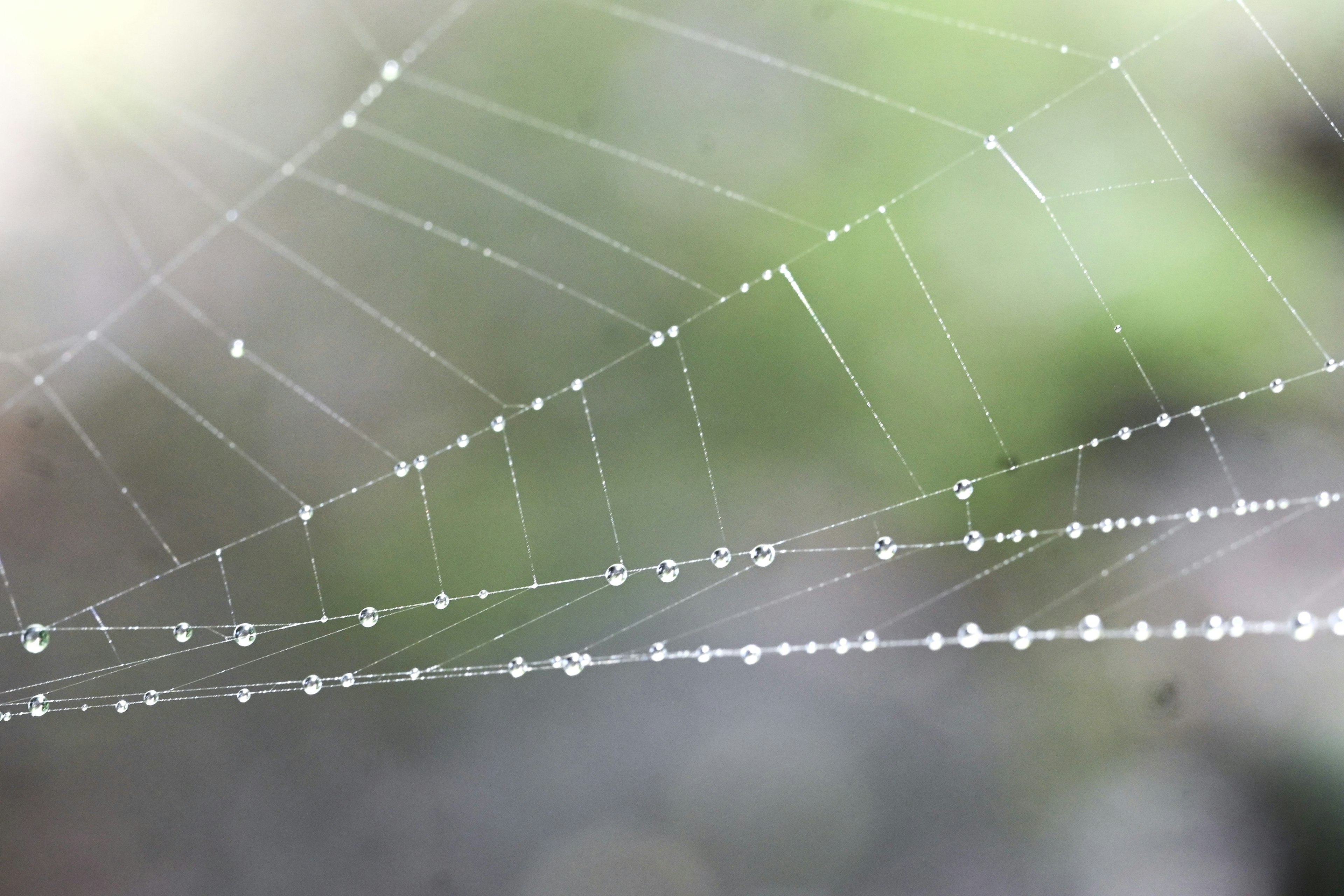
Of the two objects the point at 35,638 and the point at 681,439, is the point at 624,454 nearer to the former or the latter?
the point at 681,439

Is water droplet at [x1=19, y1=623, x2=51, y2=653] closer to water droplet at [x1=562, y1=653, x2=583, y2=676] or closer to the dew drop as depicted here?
water droplet at [x1=562, y1=653, x2=583, y2=676]

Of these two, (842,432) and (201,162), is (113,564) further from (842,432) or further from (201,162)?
(842,432)

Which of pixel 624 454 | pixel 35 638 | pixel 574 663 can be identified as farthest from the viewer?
pixel 624 454

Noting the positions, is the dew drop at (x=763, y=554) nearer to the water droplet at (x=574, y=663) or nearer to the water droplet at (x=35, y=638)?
the water droplet at (x=574, y=663)

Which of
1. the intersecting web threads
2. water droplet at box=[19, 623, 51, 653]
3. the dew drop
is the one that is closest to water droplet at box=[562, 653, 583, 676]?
the dew drop

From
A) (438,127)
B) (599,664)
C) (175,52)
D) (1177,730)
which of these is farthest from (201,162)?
(1177,730)

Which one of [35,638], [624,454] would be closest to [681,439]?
[624,454]

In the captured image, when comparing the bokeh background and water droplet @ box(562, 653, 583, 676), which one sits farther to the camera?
the bokeh background
